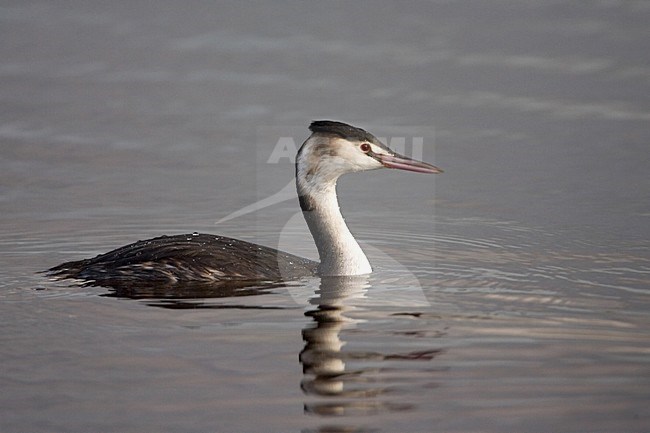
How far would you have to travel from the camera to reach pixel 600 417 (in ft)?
20.8

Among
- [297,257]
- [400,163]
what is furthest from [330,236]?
[400,163]

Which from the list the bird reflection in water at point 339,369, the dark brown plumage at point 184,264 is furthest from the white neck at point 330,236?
the bird reflection in water at point 339,369

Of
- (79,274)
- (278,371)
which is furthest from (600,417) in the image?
(79,274)

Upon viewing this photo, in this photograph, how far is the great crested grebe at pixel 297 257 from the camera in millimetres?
9281

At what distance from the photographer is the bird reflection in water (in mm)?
6539

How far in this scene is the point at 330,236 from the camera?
965 centimetres

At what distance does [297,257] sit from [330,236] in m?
0.37

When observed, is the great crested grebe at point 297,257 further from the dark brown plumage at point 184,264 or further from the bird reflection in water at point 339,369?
the bird reflection in water at point 339,369

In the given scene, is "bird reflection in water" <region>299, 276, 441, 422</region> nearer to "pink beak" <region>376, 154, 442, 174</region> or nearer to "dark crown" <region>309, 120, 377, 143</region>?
"pink beak" <region>376, 154, 442, 174</region>

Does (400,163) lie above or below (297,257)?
above

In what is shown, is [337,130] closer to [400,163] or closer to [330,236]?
[400,163]

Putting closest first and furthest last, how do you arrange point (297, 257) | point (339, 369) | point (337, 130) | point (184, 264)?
point (339, 369)
point (184, 264)
point (337, 130)
point (297, 257)

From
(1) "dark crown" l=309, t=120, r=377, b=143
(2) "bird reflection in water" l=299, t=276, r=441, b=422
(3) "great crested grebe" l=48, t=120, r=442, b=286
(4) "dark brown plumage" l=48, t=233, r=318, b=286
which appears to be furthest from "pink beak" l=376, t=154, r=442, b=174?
(2) "bird reflection in water" l=299, t=276, r=441, b=422

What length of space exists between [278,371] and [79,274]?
104 inches
